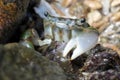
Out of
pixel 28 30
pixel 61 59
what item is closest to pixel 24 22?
pixel 28 30

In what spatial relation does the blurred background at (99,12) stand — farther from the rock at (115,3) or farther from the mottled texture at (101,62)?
the mottled texture at (101,62)

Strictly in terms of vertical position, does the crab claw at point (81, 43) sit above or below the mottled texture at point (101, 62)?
above

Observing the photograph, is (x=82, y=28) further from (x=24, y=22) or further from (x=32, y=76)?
(x=32, y=76)

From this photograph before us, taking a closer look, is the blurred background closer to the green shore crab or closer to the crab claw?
the green shore crab

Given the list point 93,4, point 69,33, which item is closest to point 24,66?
point 69,33

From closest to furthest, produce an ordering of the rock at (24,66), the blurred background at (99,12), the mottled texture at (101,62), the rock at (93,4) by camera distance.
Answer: the rock at (24,66) < the mottled texture at (101,62) < the blurred background at (99,12) < the rock at (93,4)

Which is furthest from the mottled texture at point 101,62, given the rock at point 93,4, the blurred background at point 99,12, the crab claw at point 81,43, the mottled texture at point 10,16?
the rock at point 93,4

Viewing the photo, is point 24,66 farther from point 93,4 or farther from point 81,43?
point 93,4

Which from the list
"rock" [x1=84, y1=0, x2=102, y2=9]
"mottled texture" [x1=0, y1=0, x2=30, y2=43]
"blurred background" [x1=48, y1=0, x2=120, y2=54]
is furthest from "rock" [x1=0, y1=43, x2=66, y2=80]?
"rock" [x1=84, y1=0, x2=102, y2=9]
